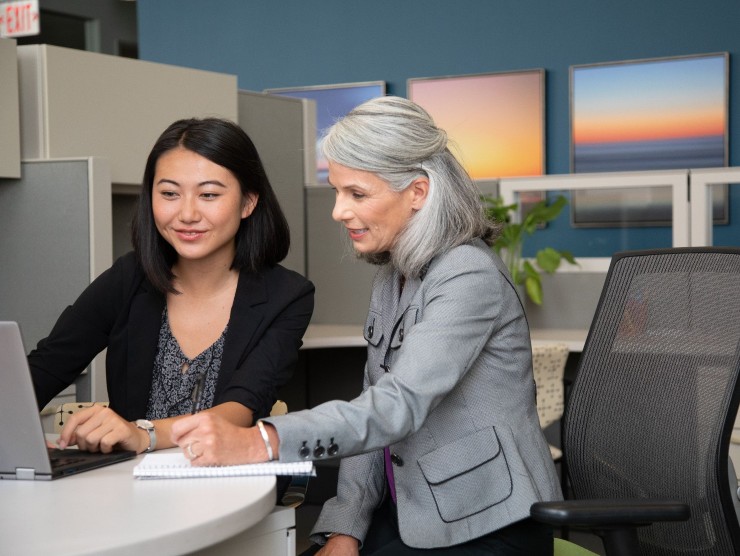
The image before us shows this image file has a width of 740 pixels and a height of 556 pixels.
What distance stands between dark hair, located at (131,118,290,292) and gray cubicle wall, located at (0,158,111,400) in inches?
36.9

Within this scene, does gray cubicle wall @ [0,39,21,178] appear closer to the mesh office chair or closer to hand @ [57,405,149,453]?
hand @ [57,405,149,453]

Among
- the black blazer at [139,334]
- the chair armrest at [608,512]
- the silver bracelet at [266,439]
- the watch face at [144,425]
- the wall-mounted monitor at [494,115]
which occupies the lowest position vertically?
the chair armrest at [608,512]

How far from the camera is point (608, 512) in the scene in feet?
4.27

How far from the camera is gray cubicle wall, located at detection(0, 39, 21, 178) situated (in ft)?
9.00

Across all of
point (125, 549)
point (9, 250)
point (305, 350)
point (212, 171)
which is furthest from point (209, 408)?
point (305, 350)

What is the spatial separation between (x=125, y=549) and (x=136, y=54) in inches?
307

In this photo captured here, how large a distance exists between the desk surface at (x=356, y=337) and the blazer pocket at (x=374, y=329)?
1951 mm

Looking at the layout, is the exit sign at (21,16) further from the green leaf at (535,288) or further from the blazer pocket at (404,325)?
the blazer pocket at (404,325)

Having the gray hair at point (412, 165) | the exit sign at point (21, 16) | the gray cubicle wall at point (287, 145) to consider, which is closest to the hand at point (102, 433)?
the gray hair at point (412, 165)

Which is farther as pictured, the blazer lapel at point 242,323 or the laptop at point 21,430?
the blazer lapel at point 242,323

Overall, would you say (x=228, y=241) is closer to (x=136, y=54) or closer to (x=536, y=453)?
(x=536, y=453)

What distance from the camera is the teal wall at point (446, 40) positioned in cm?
584

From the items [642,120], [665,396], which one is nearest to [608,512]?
[665,396]

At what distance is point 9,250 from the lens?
2883 mm
